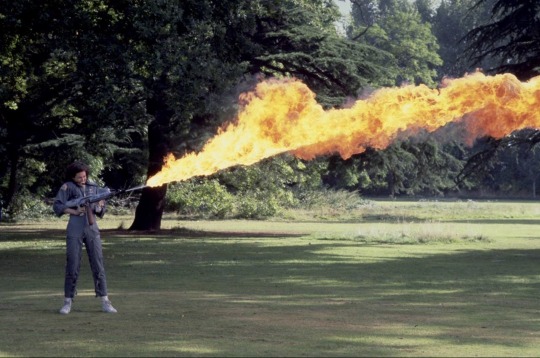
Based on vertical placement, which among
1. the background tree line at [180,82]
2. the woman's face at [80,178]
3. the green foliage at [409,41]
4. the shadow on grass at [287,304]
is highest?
the green foliage at [409,41]

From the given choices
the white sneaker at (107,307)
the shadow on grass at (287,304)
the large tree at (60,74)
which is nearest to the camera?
the shadow on grass at (287,304)

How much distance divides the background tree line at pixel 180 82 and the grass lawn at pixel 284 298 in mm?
3932

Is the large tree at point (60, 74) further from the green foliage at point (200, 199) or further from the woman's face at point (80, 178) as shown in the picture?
the green foliage at point (200, 199)

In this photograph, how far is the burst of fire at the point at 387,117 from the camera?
76.4 ft

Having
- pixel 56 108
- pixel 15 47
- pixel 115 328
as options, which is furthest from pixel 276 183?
pixel 115 328

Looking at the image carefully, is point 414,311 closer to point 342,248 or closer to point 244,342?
point 244,342

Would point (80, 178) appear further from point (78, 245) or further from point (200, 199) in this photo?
point (200, 199)

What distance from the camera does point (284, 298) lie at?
1894 cm

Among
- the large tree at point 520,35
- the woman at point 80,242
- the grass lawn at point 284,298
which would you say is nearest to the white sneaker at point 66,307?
the woman at point 80,242

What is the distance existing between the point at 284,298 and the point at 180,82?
39.1 ft

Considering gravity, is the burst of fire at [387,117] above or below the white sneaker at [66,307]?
above

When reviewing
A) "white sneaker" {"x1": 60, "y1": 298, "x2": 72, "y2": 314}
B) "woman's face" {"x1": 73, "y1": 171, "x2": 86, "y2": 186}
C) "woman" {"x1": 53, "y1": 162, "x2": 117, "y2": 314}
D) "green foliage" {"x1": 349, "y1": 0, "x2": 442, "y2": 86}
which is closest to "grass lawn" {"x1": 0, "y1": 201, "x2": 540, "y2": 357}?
"white sneaker" {"x1": 60, "y1": 298, "x2": 72, "y2": 314}

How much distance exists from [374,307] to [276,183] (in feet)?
152

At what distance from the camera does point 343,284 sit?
875 inches
